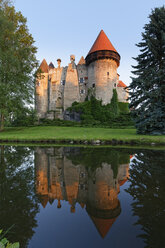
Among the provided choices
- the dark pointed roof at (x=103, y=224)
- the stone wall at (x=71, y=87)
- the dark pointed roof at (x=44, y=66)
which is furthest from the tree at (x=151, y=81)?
the dark pointed roof at (x=44, y=66)

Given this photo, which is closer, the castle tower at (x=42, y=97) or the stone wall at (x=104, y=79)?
the stone wall at (x=104, y=79)

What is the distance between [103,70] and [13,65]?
21.2 m

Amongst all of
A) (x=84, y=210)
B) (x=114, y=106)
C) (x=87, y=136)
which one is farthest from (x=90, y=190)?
(x=114, y=106)

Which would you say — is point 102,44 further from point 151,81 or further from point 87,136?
point 87,136

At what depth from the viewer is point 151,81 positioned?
13938 millimetres

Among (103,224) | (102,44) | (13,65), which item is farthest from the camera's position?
(102,44)

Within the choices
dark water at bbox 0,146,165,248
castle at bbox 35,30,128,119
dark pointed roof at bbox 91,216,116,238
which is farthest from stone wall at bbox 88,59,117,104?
dark pointed roof at bbox 91,216,116,238

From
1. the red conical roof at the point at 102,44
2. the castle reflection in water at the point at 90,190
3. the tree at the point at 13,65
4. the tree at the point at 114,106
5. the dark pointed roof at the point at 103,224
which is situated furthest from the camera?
the red conical roof at the point at 102,44

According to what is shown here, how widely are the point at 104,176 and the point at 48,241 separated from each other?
7.52ft

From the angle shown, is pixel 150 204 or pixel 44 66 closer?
pixel 150 204

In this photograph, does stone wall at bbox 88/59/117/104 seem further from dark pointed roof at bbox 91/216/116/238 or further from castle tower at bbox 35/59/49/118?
dark pointed roof at bbox 91/216/116/238

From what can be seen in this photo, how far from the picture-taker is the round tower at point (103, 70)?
32.8m

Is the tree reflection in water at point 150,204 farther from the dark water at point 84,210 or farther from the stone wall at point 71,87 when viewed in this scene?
the stone wall at point 71,87

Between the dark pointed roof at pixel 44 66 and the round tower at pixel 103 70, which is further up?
the dark pointed roof at pixel 44 66
